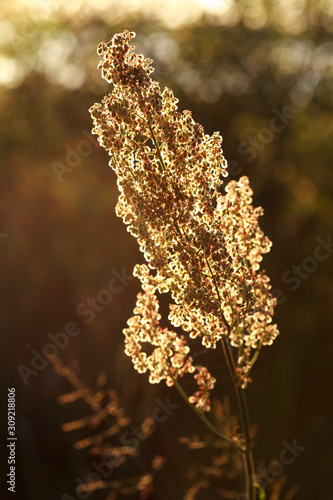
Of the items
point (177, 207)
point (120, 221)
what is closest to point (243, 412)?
point (177, 207)

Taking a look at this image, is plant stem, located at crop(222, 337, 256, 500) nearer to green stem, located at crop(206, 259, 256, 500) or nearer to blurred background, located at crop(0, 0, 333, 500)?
green stem, located at crop(206, 259, 256, 500)

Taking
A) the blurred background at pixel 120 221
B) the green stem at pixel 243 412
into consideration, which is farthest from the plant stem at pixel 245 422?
the blurred background at pixel 120 221

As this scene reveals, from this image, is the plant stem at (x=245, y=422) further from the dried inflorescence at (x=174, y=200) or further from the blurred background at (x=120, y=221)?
the blurred background at (x=120, y=221)

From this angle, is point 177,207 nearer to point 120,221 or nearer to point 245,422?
point 245,422

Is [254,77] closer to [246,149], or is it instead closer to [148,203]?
[246,149]

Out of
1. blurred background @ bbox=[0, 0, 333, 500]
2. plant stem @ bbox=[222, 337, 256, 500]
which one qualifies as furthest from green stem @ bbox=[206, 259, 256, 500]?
blurred background @ bbox=[0, 0, 333, 500]
